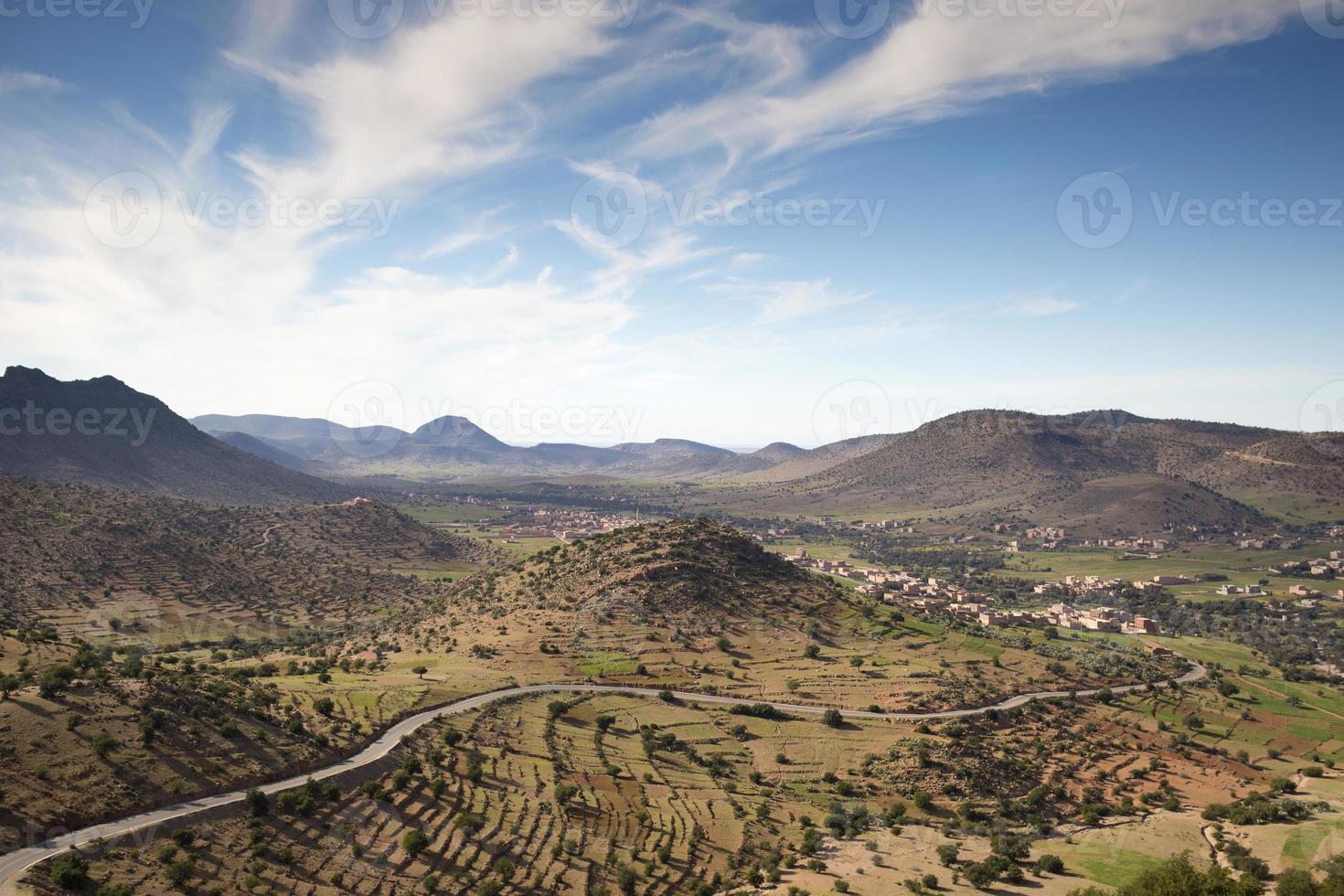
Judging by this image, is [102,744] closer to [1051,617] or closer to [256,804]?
[256,804]

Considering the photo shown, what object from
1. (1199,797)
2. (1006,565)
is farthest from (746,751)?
(1006,565)

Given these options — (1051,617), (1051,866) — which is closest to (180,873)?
(1051,866)

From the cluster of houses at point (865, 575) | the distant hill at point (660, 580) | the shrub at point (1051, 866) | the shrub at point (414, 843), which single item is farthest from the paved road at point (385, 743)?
the cluster of houses at point (865, 575)

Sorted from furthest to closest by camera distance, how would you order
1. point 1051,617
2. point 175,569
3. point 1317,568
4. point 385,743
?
point 1317,568, point 1051,617, point 175,569, point 385,743

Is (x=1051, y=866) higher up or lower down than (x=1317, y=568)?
lower down

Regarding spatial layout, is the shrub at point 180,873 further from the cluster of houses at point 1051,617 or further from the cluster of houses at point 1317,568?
the cluster of houses at point 1317,568

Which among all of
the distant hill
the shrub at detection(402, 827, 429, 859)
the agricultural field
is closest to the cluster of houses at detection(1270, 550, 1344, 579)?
the agricultural field

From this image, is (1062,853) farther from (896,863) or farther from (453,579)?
(453,579)

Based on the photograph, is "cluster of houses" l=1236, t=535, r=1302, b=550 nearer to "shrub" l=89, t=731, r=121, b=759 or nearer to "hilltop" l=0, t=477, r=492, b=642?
"hilltop" l=0, t=477, r=492, b=642
